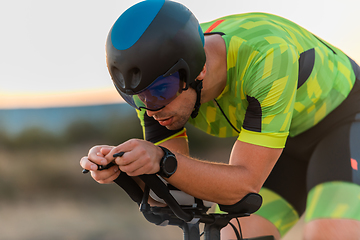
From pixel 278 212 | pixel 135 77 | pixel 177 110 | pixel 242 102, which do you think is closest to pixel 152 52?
pixel 135 77

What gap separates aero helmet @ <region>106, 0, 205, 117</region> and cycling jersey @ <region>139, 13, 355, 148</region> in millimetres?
238

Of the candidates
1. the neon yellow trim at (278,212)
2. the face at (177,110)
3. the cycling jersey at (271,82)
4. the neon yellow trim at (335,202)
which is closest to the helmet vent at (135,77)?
the face at (177,110)

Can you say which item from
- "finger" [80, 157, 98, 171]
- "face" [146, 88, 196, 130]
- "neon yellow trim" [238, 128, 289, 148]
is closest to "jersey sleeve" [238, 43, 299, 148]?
"neon yellow trim" [238, 128, 289, 148]

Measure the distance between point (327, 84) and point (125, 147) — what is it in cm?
110

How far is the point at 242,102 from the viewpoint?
168cm

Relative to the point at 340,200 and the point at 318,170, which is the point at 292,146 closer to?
the point at 318,170

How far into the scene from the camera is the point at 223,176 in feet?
4.61

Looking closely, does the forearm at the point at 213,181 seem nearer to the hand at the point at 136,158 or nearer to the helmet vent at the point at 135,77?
the hand at the point at 136,158

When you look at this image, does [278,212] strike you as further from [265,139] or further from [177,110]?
[177,110]

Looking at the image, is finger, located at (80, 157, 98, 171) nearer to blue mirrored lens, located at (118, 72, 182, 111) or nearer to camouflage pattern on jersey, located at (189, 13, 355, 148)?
blue mirrored lens, located at (118, 72, 182, 111)

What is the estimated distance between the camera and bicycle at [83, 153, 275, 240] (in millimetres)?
1271

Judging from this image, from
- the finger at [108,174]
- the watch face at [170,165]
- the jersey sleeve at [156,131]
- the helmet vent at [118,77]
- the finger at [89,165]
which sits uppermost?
the helmet vent at [118,77]

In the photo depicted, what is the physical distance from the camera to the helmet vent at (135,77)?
4.60 ft

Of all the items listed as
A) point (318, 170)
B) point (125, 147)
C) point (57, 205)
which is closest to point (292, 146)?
point (318, 170)
